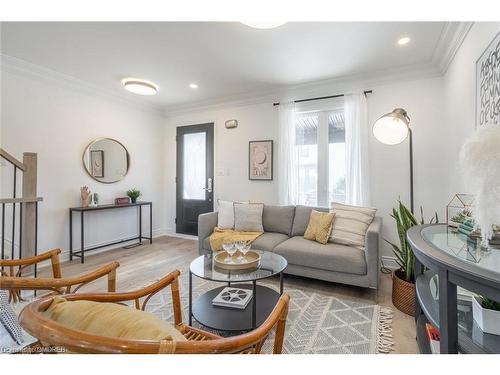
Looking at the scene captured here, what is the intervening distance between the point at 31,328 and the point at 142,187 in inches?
163

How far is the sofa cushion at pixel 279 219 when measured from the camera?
328 centimetres

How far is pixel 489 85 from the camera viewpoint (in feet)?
5.54

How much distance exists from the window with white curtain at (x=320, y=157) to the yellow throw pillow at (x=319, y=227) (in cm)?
64

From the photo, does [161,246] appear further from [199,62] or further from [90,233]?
[199,62]

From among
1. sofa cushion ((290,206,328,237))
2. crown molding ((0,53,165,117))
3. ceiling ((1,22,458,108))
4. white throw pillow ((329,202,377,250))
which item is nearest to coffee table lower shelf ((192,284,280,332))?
white throw pillow ((329,202,377,250))

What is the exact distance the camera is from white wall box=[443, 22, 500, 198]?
1.84 metres

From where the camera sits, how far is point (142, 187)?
4.48 metres

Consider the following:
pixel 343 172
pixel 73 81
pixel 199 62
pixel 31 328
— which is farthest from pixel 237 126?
pixel 31 328

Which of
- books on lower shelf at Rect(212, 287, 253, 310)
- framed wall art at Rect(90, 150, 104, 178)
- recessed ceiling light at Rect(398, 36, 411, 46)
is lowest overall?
books on lower shelf at Rect(212, 287, 253, 310)

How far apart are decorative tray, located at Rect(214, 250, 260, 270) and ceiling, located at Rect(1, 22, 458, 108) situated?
6.66ft

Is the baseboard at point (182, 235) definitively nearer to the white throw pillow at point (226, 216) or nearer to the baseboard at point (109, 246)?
the baseboard at point (109, 246)

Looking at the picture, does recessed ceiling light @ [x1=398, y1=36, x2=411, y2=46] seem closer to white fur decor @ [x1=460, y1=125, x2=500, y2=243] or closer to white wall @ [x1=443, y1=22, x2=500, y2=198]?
white wall @ [x1=443, y1=22, x2=500, y2=198]

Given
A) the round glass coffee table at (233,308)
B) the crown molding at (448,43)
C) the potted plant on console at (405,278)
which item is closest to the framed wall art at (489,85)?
the crown molding at (448,43)
